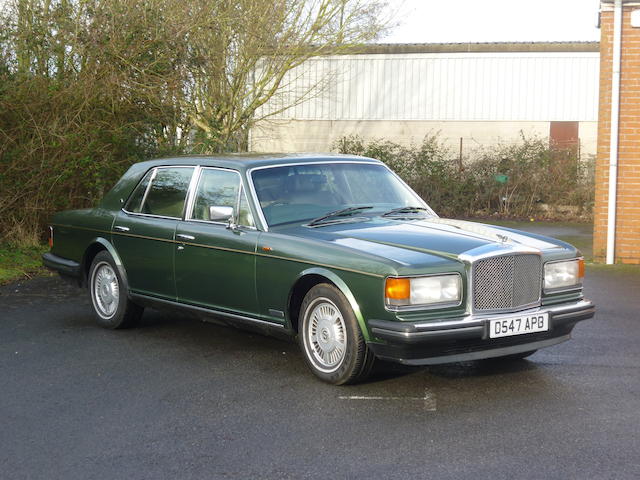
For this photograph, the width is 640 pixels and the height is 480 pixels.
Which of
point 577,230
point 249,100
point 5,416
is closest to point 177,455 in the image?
point 5,416

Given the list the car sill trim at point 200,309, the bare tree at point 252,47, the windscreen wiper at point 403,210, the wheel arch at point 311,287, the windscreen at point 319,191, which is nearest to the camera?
the wheel arch at point 311,287

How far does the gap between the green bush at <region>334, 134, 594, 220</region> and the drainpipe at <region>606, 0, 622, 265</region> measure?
8.01m

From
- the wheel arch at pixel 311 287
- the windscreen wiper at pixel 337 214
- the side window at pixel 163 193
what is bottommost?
the wheel arch at pixel 311 287

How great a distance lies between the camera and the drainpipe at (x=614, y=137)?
12.3m

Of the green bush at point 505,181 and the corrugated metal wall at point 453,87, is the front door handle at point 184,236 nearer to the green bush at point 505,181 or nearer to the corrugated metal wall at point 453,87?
the green bush at point 505,181

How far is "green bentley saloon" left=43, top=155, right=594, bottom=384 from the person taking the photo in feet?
18.6

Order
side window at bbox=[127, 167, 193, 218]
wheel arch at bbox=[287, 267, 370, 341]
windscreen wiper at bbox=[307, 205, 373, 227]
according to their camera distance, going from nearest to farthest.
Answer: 1. wheel arch at bbox=[287, 267, 370, 341]
2. windscreen wiper at bbox=[307, 205, 373, 227]
3. side window at bbox=[127, 167, 193, 218]

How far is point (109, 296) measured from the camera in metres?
8.21

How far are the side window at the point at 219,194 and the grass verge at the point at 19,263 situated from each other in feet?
15.5

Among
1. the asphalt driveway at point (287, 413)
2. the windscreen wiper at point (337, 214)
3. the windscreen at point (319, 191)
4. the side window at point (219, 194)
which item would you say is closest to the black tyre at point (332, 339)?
the asphalt driveway at point (287, 413)

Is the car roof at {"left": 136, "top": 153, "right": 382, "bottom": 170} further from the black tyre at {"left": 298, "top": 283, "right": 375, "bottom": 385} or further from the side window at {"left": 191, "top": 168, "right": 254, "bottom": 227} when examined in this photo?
the black tyre at {"left": 298, "top": 283, "right": 375, "bottom": 385}

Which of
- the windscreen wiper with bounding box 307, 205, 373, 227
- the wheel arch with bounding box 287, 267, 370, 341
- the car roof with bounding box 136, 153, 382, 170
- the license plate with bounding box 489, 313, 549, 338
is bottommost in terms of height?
the license plate with bounding box 489, 313, 549, 338

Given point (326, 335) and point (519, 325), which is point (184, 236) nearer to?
point (326, 335)

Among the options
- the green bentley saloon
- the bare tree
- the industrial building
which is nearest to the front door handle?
the green bentley saloon
